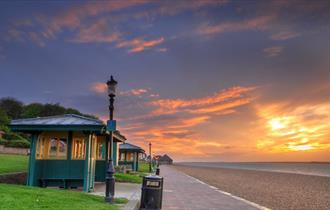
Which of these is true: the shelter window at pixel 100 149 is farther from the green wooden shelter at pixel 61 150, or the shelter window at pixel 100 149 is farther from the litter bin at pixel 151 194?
the litter bin at pixel 151 194

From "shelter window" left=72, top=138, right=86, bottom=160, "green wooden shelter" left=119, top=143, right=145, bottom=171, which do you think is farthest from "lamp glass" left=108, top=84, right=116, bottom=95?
"green wooden shelter" left=119, top=143, right=145, bottom=171

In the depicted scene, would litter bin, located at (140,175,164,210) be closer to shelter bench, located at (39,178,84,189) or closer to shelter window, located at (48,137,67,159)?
shelter bench, located at (39,178,84,189)

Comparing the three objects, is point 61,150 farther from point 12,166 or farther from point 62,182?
point 12,166

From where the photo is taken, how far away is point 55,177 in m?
18.7

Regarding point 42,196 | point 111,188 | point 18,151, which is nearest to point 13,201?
point 42,196

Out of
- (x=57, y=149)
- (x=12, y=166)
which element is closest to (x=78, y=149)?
(x=57, y=149)

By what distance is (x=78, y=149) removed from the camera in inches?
772

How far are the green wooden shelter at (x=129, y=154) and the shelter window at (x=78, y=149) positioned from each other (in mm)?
28805

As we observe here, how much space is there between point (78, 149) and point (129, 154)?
114 ft

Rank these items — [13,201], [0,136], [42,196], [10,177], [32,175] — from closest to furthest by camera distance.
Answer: [13,201] < [42,196] < [32,175] < [10,177] < [0,136]

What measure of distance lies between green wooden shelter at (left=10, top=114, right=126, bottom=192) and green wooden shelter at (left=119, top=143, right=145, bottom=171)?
29.2 m

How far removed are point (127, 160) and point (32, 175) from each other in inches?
1367

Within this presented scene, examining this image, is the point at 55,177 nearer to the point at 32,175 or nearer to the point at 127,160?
the point at 32,175

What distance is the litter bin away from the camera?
469 inches
